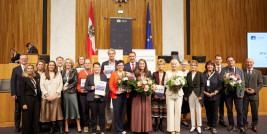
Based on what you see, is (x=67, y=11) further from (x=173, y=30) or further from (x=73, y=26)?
(x=173, y=30)

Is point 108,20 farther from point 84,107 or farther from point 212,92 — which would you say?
point 212,92

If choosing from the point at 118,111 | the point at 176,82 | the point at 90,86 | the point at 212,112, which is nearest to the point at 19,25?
the point at 90,86

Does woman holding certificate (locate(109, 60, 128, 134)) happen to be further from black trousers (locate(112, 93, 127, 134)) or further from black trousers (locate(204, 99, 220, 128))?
black trousers (locate(204, 99, 220, 128))

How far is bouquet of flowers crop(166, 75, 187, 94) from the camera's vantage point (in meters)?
3.80

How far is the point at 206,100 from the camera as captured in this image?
14.6ft

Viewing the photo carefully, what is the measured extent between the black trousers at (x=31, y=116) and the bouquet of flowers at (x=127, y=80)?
165 cm

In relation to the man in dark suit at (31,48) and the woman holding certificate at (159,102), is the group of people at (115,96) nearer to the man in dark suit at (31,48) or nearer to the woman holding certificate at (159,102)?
the woman holding certificate at (159,102)

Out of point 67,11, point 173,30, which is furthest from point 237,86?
point 67,11

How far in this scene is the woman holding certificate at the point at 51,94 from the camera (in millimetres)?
3957

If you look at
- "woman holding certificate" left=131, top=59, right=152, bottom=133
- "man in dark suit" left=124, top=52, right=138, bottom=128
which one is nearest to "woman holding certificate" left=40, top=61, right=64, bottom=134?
"man in dark suit" left=124, top=52, right=138, bottom=128

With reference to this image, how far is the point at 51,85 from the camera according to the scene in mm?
3984

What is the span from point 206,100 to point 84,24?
595 cm

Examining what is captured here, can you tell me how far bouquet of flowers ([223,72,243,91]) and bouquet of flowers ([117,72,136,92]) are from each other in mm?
2139

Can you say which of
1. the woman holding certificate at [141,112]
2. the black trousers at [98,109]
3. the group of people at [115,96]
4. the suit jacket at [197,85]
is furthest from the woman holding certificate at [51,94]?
the suit jacket at [197,85]
